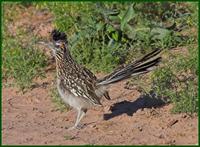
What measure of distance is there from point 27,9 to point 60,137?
5150mm

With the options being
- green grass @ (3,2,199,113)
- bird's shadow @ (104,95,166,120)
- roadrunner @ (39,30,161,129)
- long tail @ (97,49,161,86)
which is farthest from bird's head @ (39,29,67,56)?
bird's shadow @ (104,95,166,120)

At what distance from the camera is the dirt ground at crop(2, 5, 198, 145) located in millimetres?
7652

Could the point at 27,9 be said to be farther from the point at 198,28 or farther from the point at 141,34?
the point at 198,28

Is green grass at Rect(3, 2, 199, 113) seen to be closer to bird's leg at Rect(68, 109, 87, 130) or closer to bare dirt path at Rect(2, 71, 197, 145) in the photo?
bare dirt path at Rect(2, 71, 197, 145)

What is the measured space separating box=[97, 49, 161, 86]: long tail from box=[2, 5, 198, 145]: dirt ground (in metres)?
0.54

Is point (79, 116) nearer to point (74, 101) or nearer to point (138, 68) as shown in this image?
point (74, 101)

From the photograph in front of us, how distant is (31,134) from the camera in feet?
26.2

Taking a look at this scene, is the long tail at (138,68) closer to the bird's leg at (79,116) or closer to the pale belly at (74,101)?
the pale belly at (74,101)

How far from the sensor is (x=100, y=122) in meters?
8.43

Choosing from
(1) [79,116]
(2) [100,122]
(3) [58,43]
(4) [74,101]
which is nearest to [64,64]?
(3) [58,43]

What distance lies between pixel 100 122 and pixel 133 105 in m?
0.67

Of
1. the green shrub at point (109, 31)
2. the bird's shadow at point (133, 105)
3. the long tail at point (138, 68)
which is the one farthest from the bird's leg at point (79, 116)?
the green shrub at point (109, 31)

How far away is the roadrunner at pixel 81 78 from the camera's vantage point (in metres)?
8.16

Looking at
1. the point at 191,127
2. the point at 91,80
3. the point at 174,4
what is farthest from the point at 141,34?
the point at 191,127
